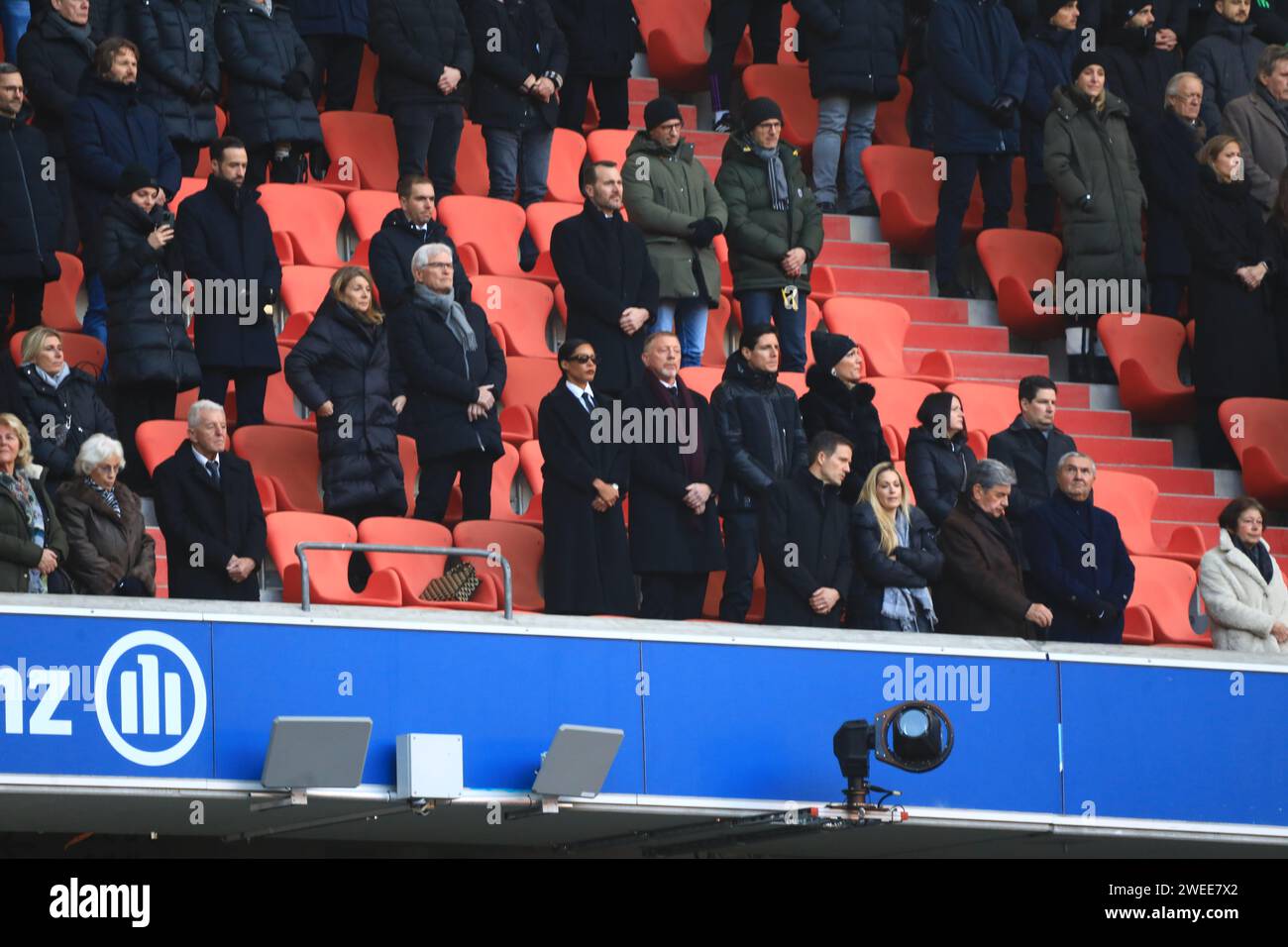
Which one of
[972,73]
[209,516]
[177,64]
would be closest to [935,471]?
[972,73]

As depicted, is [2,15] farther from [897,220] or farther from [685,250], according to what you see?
[897,220]

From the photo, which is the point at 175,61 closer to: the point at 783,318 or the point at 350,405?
the point at 350,405

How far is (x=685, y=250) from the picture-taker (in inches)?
566

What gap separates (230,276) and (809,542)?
9.71 ft

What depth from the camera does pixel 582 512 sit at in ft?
41.4

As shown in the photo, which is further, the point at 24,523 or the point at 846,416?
the point at 846,416

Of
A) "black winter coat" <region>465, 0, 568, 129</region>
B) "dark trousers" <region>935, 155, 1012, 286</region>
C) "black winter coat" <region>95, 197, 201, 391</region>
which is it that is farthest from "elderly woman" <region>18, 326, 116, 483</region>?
"dark trousers" <region>935, 155, 1012, 286</region>

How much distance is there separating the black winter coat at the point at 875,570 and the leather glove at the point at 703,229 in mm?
2140

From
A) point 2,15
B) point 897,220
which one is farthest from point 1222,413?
point 2,15

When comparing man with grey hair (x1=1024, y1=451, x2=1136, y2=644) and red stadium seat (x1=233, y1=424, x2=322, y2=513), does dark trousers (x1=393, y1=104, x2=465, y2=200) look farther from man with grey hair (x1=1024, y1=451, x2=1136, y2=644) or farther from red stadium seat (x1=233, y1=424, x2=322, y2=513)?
man with grey hair (x1=1024, y1=451, x2=1136, y2=644)

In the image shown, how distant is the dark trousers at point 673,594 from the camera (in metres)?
12.9

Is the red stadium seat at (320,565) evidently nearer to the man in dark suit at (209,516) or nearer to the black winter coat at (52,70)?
the man in dark suit at (209,516)

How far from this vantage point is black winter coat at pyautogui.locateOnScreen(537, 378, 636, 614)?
12.6m
